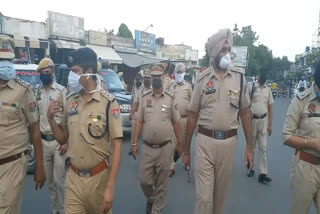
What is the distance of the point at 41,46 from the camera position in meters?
18.5

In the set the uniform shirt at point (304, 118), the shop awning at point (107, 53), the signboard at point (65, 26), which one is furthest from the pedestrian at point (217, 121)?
the shop awning at point (107, 53)

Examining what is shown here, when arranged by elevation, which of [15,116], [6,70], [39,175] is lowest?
[39,175]

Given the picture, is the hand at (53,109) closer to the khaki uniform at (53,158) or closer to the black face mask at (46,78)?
the khaki uniform at (53,158)

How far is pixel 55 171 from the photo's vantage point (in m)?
4.20

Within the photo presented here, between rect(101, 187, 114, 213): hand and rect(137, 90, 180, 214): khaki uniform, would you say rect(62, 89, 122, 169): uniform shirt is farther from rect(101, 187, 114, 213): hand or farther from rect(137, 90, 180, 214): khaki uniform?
rect(137, 90, 180, 214): khaki uniform

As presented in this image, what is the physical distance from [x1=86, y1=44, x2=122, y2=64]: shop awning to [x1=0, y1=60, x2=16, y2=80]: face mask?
19.7 m

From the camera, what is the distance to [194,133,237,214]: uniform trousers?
346 centimetres

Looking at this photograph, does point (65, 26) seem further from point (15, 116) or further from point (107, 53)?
point (15, 116)

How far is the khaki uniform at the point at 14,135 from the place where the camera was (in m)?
2.89

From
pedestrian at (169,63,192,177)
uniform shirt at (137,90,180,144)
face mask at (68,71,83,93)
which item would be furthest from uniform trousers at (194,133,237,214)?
pedestrian at (169,63,192,177)

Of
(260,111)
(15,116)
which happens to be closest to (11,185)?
(15,116)

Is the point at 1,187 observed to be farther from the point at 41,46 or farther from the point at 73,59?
the point at 41,46

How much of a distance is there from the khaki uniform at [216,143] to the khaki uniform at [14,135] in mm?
1917

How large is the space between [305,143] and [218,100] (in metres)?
1.05
